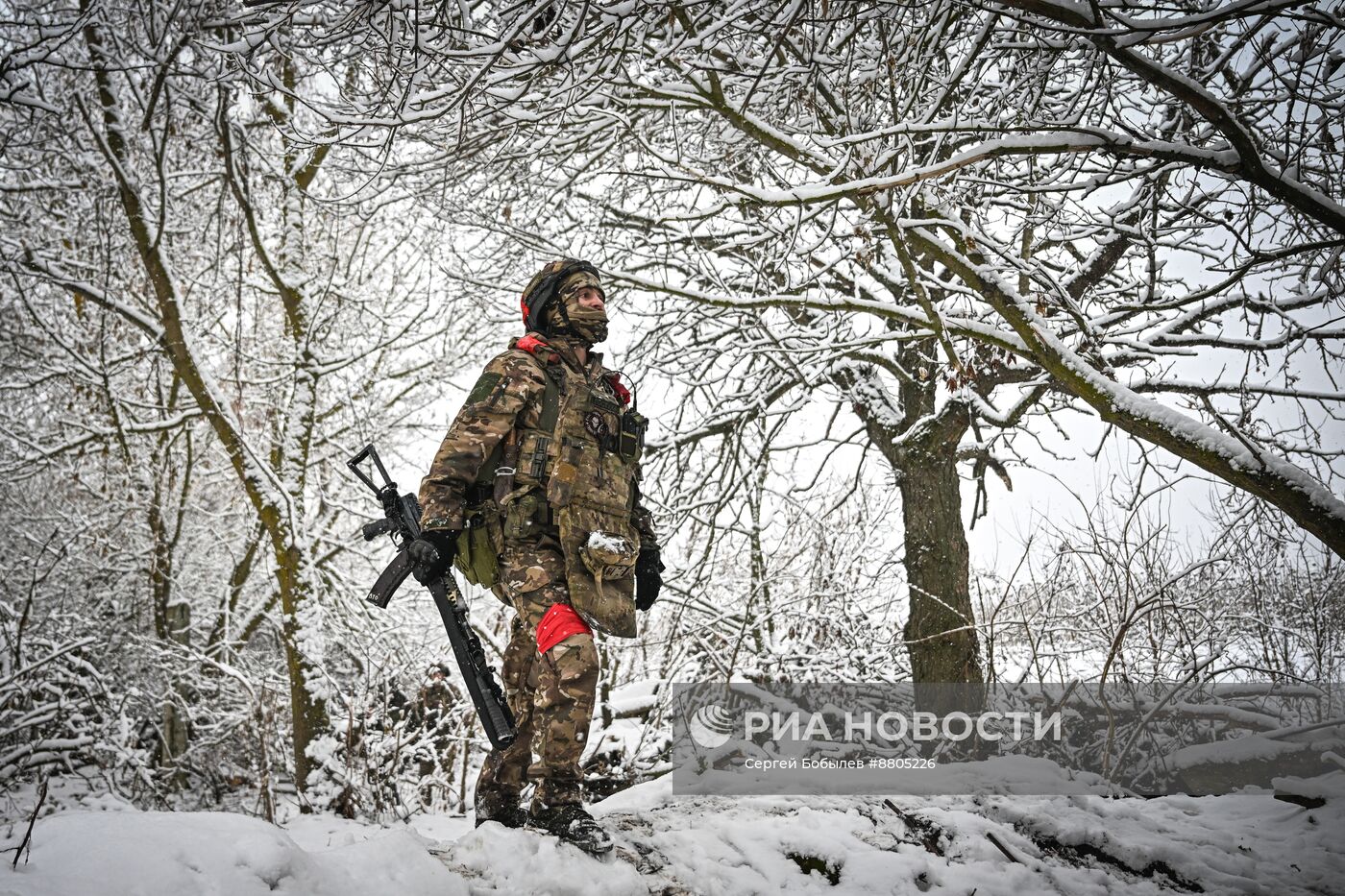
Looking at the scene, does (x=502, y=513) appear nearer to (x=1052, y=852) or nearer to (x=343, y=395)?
(x=1052, y=852)

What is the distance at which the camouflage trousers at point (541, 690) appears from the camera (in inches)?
97.5

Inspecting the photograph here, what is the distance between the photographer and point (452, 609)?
2.72 m

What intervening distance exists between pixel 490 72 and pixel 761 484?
3.69m

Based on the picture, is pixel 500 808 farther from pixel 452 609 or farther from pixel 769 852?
pixel 769 852

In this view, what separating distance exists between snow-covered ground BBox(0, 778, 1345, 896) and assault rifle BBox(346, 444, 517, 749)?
0.37 m

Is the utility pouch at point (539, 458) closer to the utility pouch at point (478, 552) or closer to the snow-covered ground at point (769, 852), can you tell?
the utility pouch at point (478, 552)

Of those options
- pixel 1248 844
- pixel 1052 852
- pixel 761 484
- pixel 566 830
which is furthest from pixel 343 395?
pixel 1248 844

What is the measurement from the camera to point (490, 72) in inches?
115

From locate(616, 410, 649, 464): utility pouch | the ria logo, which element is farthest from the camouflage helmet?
the ria logo

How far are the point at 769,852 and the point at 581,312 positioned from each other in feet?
6.93

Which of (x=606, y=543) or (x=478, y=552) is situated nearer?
(x=606, y=543)

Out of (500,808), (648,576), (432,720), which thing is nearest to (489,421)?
(648,576)

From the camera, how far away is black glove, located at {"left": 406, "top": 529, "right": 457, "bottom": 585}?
2562 mm

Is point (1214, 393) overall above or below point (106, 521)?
above
